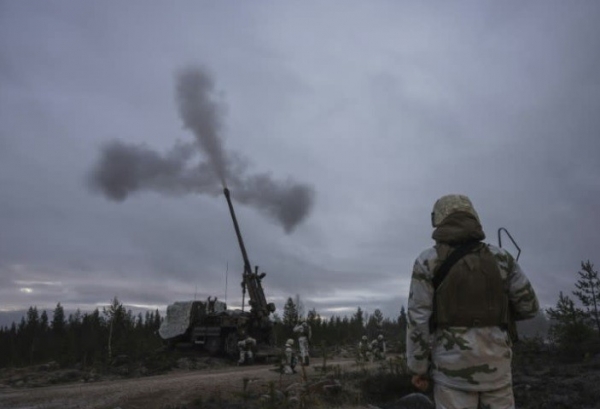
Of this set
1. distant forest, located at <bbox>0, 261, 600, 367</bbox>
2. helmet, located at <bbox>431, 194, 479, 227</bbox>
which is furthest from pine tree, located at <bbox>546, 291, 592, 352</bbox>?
helmet, located at <bbox>431, 194, 479, 227</bbox>

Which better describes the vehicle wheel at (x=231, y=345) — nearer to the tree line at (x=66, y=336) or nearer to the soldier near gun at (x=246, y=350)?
the soldier near gun at (x=246, y=350)

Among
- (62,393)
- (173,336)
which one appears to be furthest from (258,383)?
(173,336)

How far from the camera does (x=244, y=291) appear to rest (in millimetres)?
23000

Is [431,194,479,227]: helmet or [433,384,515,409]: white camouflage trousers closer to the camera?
[433,384,515,409]: white camouflage trousers

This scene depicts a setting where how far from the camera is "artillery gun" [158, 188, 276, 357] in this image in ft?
71.0

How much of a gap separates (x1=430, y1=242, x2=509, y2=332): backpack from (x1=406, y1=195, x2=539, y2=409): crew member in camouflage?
0.17ft

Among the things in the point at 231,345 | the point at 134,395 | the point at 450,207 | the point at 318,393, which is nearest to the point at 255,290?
the point at 231,345

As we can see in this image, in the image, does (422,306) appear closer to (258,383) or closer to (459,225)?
(459,225)

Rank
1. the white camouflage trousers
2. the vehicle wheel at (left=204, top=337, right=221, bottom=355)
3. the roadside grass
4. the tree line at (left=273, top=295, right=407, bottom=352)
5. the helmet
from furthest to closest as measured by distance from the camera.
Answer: the tree line at (left=273, top=295, right=407, bottom=352)
the vehicle wheel at (left=204, top=337, right=221, bottom=355)
the roadside grass
the helmet
the white camouflage trousers

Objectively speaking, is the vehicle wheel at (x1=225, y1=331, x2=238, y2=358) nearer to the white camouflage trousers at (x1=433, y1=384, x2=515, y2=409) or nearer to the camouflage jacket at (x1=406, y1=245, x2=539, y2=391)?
the camouflage jacket at (x1=406, y1=245, x2=539, y2=391)

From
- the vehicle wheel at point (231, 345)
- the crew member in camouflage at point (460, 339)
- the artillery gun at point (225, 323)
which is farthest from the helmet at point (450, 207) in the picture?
the vehicle wheel at point (231, 345)

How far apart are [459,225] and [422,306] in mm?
672

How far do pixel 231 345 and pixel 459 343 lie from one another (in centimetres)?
1910

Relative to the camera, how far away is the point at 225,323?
71.4 ft
